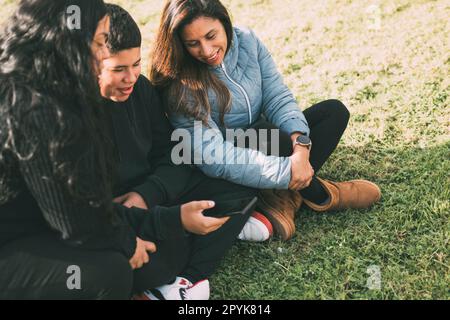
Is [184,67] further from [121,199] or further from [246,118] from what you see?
[121,199]

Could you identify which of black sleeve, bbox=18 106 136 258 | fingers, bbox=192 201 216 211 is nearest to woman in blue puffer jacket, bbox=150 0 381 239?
fingers, bbox=192 201 216 211

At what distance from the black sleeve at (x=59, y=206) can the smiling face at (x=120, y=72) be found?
0.65 m

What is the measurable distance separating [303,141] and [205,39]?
0.72 metres

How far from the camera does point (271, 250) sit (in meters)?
2.62

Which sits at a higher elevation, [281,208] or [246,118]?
[246,118]

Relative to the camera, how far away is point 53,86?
5.50 feet

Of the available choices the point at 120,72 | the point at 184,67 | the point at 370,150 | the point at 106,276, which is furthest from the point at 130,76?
the point at 370,150

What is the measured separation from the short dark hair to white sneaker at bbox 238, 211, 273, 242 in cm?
103

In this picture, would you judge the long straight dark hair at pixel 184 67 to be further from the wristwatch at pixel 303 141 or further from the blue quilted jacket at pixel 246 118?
the wristwatch at pixel 303 141

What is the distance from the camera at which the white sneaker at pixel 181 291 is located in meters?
2.29

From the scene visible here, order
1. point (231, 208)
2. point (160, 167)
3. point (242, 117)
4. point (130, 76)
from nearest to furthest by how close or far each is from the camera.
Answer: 1. point (130, 76)
2. point (231, 208)
3. point (160, 167)
4. point (242, 117)

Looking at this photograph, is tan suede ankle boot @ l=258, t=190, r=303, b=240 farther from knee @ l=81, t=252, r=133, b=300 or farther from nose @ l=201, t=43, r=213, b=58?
knee @ l=81, t=252, r=133, b=300
